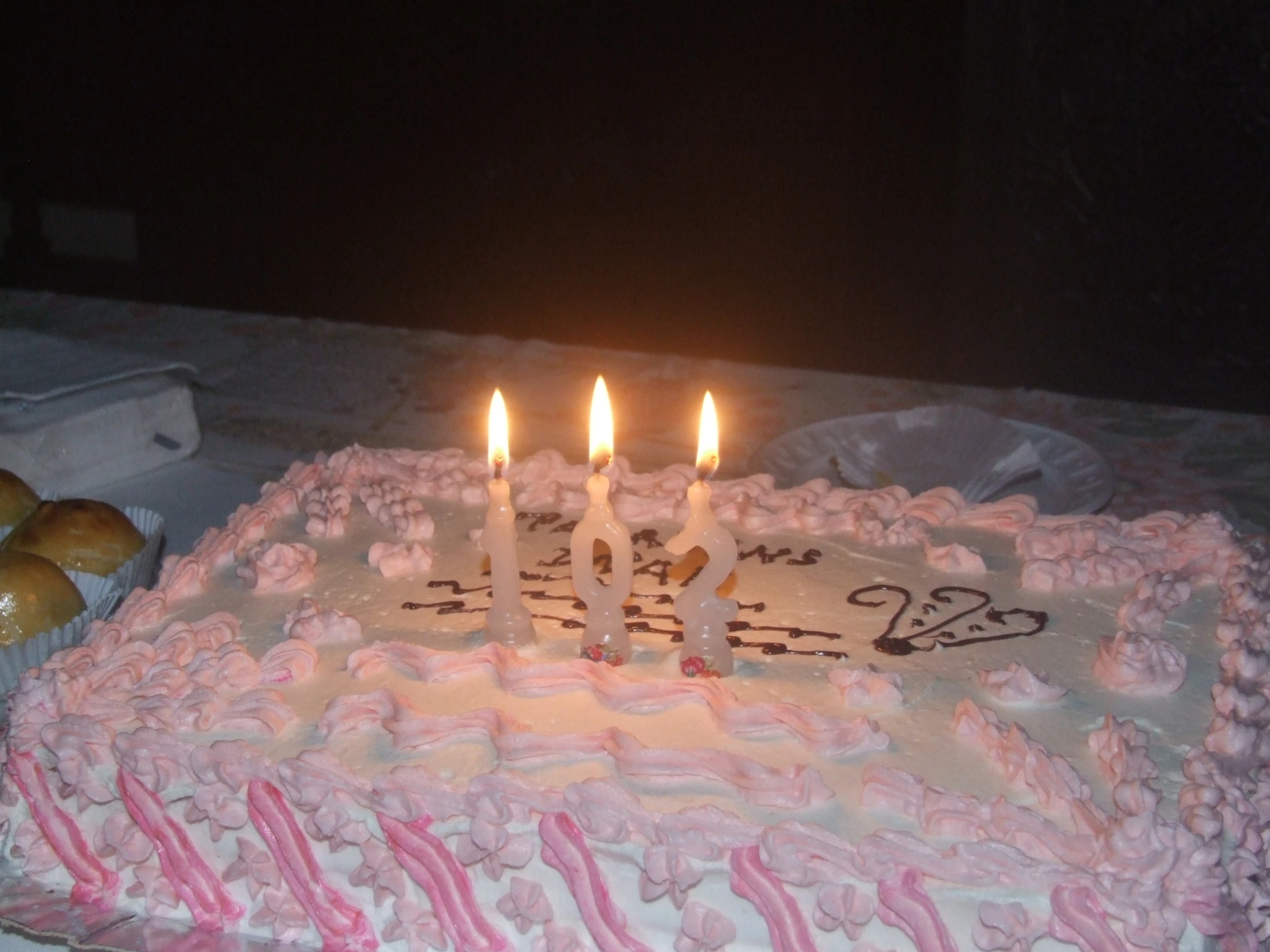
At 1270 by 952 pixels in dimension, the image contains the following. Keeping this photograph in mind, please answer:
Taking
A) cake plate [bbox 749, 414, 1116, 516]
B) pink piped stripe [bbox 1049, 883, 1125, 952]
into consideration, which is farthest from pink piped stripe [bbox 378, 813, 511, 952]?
cake plate [bbox 749, 414, 1116, 516]

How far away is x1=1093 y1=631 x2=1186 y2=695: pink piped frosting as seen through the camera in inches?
60.2

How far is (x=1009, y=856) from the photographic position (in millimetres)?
1257

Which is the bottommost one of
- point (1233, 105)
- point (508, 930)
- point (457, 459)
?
point (508, 930)

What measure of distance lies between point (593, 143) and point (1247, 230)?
6.07 feet

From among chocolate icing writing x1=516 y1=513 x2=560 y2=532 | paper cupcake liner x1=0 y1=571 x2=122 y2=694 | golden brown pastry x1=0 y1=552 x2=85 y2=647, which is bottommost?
paper cupcake liner x1=0 y1=571 x2=122 y2=694

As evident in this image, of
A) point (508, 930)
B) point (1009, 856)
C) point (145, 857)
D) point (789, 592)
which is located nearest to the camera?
point (1009, 856)

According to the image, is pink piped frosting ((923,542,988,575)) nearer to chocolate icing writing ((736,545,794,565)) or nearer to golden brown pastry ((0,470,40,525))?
chocolate icing writing ((736,545,794,565))

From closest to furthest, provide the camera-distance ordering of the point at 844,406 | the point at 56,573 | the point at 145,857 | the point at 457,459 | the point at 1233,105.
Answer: the point at 145,857 < the point at 56,573 < the point at 457,459 < the point at 844,406 < the point at 1233,105

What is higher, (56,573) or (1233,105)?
(1233,105)

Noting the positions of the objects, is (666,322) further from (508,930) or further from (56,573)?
(508,930)

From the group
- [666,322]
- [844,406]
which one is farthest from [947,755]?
[666,322]

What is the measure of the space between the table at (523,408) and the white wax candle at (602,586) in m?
1.07

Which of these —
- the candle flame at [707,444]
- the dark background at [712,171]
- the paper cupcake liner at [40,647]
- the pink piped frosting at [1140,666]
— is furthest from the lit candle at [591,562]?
the dark background at [712,171]

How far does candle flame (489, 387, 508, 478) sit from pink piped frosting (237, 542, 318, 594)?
39 centimetres
